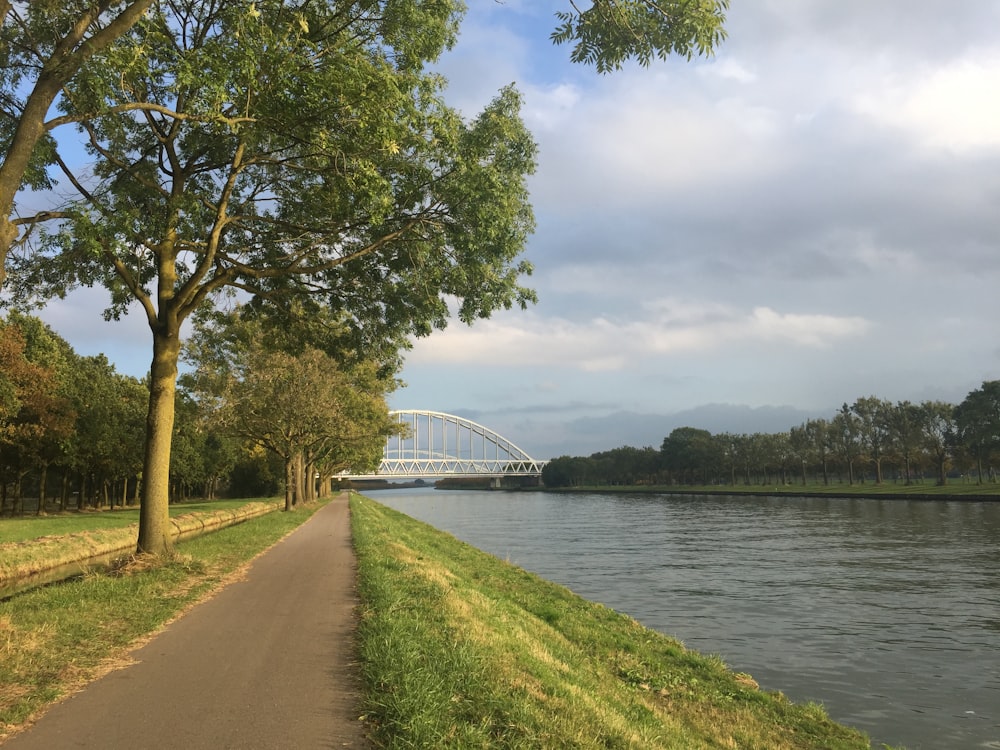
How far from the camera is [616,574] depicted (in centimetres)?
2248

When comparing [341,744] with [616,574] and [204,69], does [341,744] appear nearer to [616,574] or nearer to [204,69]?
[204,69]

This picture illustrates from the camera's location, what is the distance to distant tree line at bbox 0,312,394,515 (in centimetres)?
3195

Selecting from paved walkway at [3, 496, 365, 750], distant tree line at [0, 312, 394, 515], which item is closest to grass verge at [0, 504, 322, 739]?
paved walkway at [3, 496, 365, 750]

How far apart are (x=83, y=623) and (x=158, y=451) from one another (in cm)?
573

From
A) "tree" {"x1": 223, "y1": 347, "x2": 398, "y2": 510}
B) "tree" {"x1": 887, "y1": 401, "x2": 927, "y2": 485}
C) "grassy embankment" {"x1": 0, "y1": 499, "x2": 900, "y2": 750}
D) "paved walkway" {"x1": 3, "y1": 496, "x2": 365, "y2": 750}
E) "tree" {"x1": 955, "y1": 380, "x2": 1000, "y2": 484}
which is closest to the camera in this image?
"paved walkway" {"x1": 3, "y1": 496, "x2": 365, "y2": 750}

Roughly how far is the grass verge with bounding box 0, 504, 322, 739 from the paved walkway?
0.28m

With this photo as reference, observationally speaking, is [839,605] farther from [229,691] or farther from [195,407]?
[195,407]

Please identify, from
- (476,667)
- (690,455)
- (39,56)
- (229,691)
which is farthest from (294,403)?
(690,455)

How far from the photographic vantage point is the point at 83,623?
8.83 meters

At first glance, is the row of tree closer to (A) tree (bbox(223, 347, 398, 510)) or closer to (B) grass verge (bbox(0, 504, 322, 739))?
(B) grass verge (bbox(0, 504, 322, 739))

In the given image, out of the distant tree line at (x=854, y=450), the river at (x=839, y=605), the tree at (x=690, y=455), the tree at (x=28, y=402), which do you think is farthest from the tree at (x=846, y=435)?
the tree at (x=28, y=402)

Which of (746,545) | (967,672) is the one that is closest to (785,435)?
(746,545)

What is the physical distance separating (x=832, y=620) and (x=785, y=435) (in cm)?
10798

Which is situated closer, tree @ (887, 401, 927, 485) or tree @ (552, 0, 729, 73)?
tree @ (552, 0, 729, 73)
